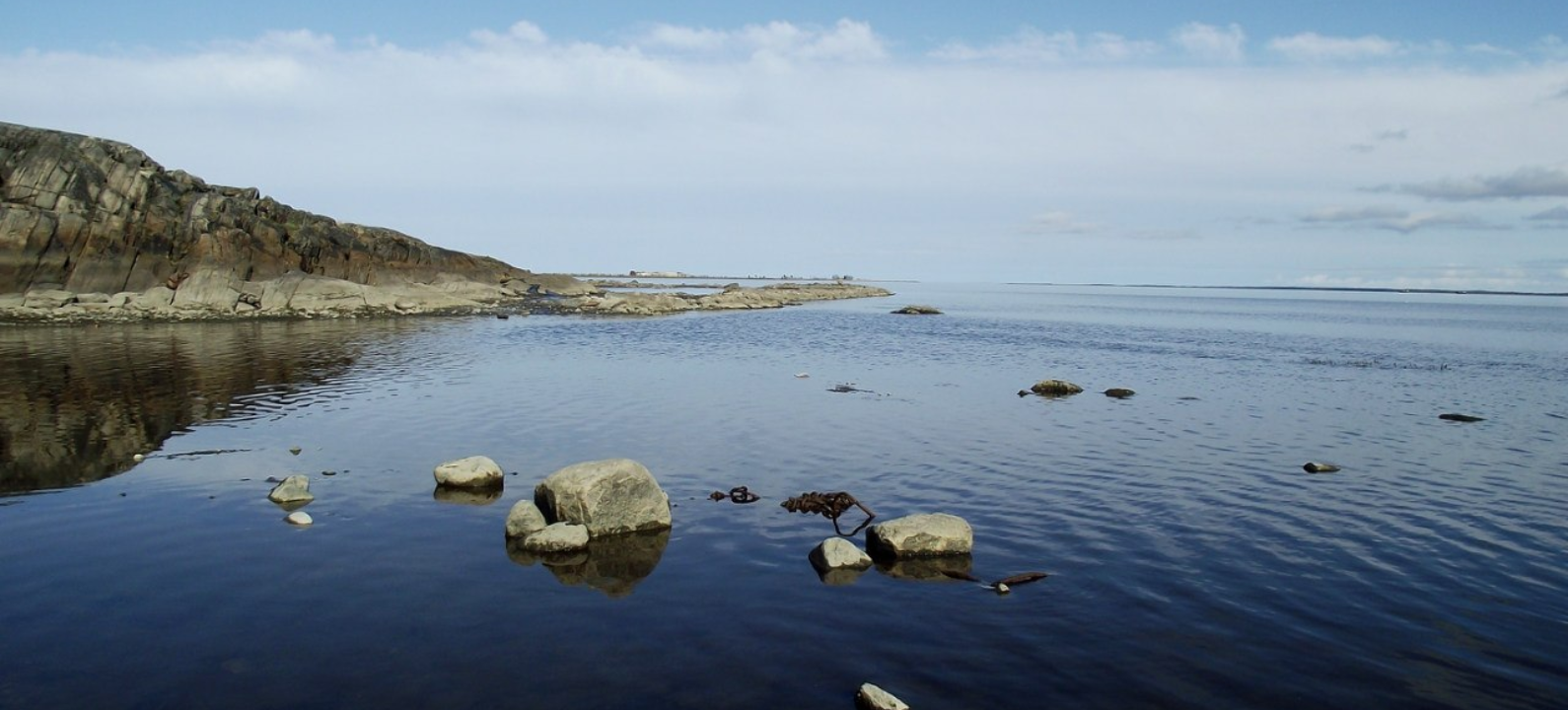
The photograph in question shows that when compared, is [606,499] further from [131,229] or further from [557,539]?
[131,229]

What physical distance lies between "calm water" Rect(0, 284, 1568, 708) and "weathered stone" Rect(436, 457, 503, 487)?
1.84 ft

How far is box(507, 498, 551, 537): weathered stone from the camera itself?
15.7 metres

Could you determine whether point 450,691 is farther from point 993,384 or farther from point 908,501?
point 993,384

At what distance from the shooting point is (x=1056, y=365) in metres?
49.5

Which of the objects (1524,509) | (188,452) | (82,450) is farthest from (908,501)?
(82,450)

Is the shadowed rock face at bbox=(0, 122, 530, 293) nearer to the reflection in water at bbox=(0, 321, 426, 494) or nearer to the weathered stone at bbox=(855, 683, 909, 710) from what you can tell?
the reflection in water at bbox=(0, 321, 426, 494)

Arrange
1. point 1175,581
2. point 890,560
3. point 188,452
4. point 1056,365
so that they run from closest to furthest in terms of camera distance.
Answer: point 1175,581 < point 890,560 < point 188,452 < point 1056,365

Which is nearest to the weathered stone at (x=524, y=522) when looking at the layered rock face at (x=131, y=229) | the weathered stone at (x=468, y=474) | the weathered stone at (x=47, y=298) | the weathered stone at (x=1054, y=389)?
the weathered stone at (x=468, y=474)

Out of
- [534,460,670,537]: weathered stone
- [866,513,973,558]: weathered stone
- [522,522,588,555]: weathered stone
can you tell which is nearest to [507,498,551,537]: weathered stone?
[522,522,588,555]: weathered stone

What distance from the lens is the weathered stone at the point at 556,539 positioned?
1520 centimetres

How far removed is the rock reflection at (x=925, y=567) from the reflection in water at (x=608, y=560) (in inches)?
150

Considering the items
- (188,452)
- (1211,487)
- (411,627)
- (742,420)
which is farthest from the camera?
(742,420)

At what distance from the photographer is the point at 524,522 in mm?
15781

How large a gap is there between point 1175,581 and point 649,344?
4652 cm
